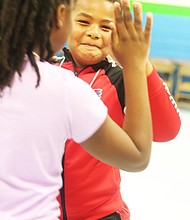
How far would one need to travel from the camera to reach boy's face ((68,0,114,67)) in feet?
3.92

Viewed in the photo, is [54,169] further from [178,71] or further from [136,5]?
[178,71]

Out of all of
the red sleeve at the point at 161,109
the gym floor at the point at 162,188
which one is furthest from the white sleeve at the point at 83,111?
the gym floor at the point at 162,188

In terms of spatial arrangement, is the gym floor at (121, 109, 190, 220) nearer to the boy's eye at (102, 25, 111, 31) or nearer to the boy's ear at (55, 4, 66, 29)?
the boy's eye at (102, 25, 111, 31)

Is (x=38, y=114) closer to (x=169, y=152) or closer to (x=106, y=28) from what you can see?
(x=106, y=28)

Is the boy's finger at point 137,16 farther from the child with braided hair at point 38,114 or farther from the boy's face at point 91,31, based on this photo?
the boy's face at point 91,31

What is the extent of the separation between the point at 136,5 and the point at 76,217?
65 centimetres

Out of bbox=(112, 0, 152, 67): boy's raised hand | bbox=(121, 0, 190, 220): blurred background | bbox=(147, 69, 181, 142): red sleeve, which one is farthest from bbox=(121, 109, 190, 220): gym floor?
bbox=(112, 0, 152, 67): boy's raised hand

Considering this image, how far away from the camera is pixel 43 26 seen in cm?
74

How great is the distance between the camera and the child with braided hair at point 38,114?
0.72 metres

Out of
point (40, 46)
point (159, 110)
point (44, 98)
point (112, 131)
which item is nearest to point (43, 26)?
point (40, 46)

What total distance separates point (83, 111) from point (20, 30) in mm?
195

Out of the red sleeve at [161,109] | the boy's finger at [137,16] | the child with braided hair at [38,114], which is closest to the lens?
the child with braided hair at [38,114]

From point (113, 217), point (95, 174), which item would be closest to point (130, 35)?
point (95, 174)

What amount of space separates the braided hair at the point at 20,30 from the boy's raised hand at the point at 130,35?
0.59 feet
